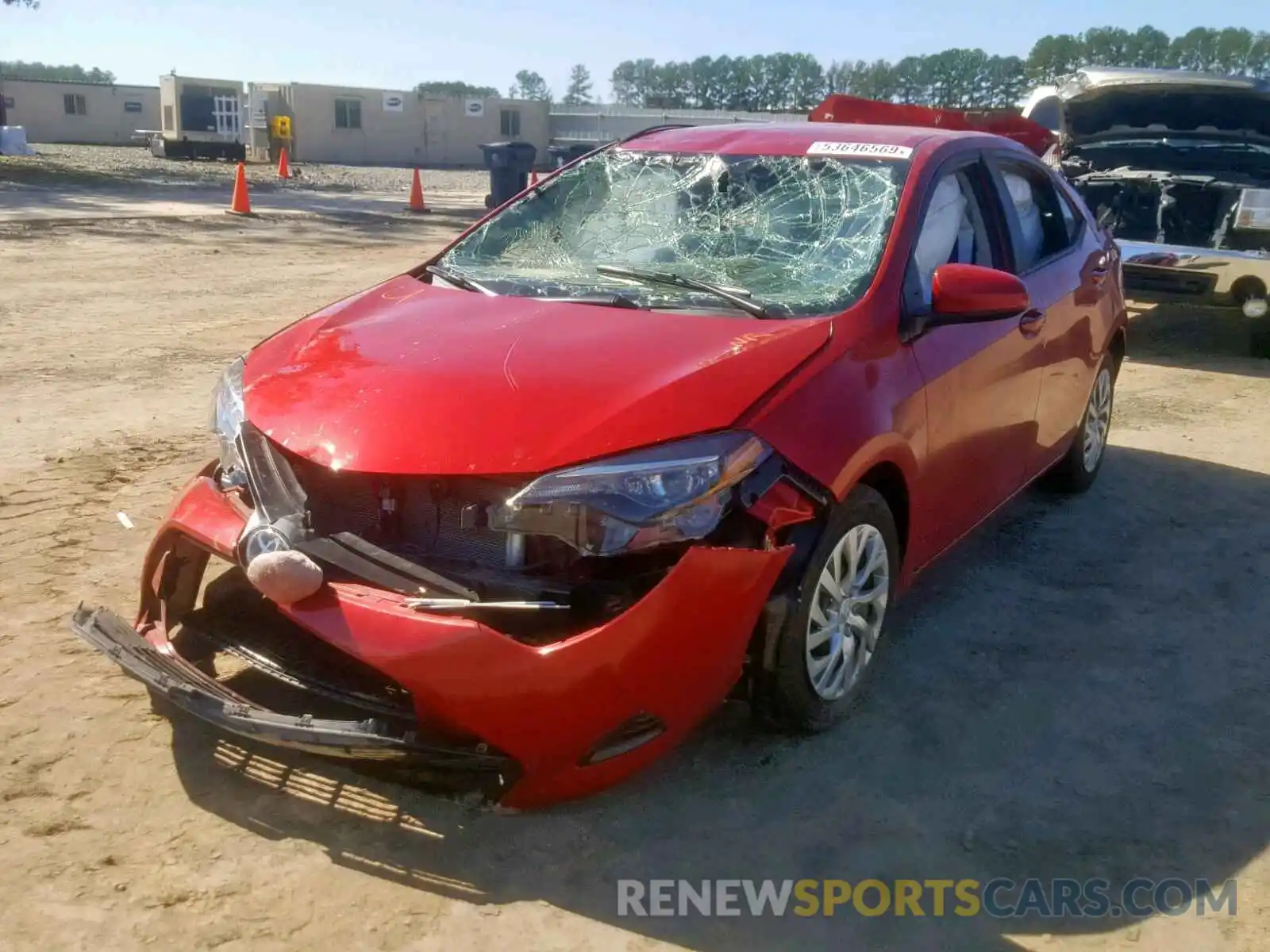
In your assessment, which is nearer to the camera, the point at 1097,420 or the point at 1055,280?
the point at 1055,280

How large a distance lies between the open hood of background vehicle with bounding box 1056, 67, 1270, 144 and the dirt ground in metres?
5.91

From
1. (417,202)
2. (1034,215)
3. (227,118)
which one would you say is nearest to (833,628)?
(1034,215)

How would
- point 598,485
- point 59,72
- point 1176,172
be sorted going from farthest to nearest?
1. point 59,72
2. point 1176,172
3. point 598,485

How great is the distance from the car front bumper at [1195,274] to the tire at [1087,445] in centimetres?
337

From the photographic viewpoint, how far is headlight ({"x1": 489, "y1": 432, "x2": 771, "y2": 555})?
9.29 ft

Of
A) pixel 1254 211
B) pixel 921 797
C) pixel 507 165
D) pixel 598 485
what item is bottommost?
pixel 921 797

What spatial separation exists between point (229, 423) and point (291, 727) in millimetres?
1001

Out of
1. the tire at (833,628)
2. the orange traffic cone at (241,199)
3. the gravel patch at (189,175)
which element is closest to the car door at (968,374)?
the tire at (833,628)

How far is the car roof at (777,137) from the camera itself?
4.31 m

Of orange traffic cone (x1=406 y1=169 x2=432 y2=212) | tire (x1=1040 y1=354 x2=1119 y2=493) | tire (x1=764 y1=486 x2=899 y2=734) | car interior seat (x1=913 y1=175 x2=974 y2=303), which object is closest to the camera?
tire (x1=764 y1=486 x2=899 y2=734)

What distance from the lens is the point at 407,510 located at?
9.87 ft

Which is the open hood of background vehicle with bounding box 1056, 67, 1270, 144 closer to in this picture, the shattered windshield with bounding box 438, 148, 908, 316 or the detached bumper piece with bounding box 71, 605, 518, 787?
the shattered windshield with bounding box 438, 148, 908, 316

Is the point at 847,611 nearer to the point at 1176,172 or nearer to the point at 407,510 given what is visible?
the point at 407,510

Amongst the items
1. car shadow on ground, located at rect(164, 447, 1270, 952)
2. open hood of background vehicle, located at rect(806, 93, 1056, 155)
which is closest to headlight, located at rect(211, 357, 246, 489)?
car shadow on ground, located at rect(164, 447, 1270, 952)
